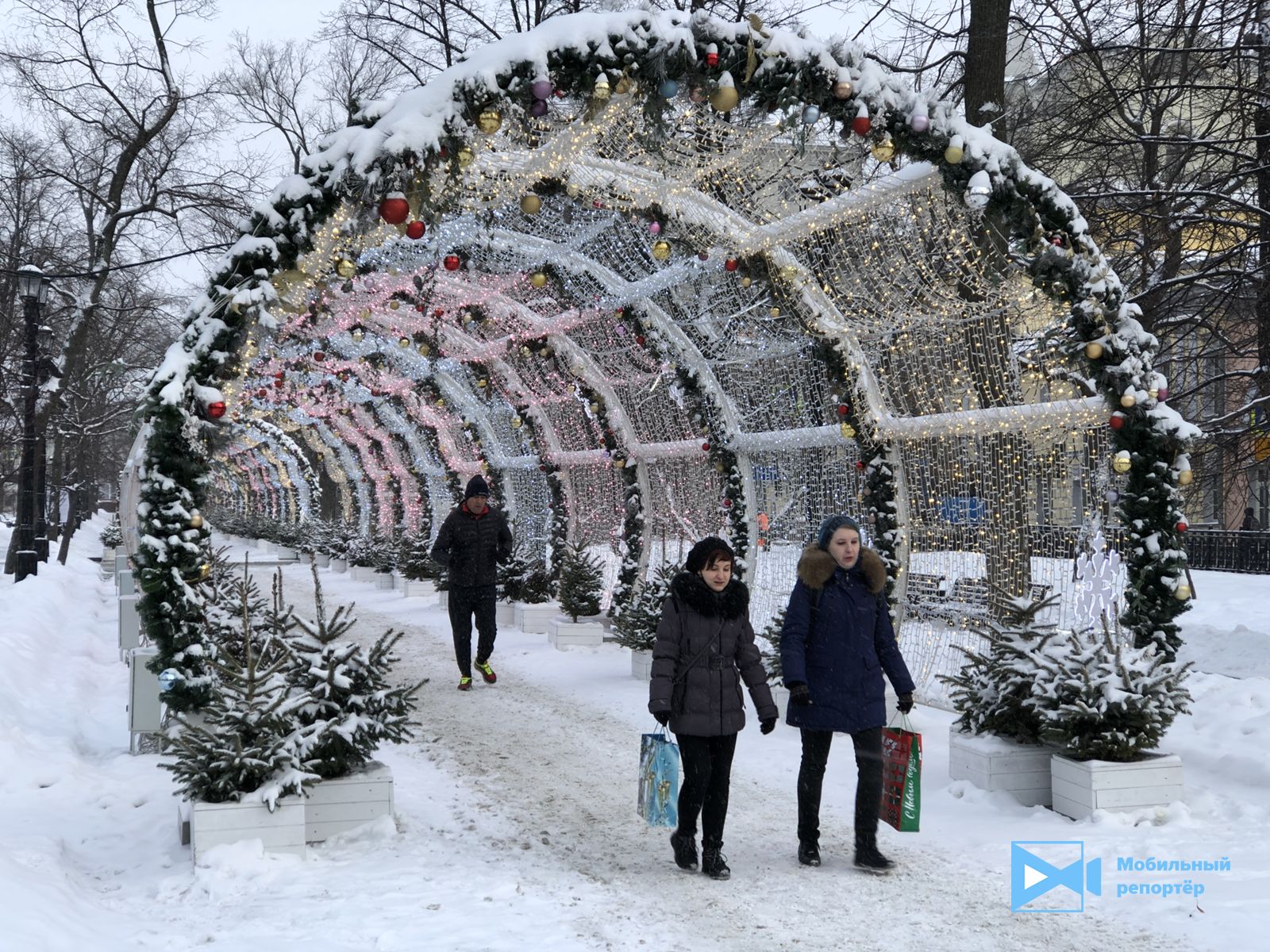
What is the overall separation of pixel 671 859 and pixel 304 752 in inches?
76.1

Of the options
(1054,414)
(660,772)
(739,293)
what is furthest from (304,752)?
(739,293)

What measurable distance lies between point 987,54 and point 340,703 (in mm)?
8948

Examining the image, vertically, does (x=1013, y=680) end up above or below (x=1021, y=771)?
above

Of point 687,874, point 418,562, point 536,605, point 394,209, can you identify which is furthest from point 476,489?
point 418,562

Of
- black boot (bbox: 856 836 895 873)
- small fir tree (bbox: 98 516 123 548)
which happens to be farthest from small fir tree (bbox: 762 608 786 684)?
small fir tree (bbox: 98 516 123 548)

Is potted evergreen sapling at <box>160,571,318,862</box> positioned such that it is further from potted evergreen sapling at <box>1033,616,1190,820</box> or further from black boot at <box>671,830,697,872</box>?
potted evergreen sapling at <box>1033,616,1190,820</box>

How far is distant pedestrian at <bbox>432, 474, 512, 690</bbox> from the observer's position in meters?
10.9

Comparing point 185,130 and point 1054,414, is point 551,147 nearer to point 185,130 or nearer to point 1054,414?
point 1054,414

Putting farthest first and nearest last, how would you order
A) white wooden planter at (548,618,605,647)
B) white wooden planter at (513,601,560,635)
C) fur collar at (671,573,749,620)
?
white wooden planter at (513,601,560,635) → white wooden planter at (548,618,605,647) → fur collar at (671,573,749,620)

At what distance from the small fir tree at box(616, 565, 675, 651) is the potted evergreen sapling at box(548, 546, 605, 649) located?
1.73 metres

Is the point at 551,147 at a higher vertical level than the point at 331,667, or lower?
higher

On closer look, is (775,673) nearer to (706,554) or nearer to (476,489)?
(476,489)

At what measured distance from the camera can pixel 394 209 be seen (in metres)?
7.08

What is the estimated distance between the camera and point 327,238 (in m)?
7.44
